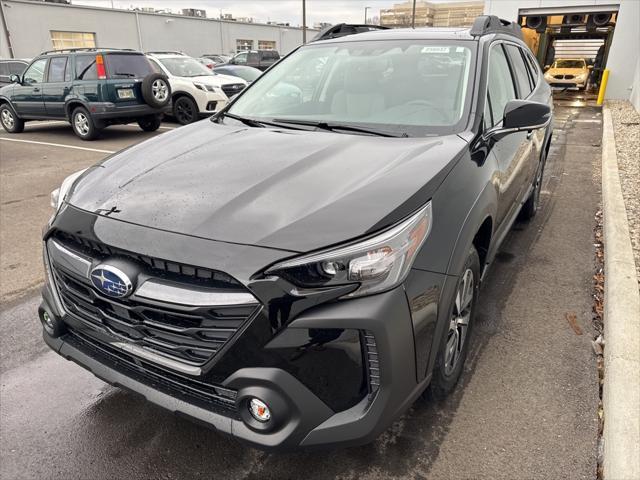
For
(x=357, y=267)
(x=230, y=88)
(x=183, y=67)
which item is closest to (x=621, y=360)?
(x=357, y=267)

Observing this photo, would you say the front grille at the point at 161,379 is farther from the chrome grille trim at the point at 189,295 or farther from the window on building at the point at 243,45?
the window on building at the point at 243,45

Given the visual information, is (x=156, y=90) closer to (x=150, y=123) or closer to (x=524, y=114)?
(x=150, y=123)

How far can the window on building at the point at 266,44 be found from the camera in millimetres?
48763

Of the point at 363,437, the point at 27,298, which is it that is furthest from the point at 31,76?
the point at 363,437

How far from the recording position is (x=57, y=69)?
10273mm

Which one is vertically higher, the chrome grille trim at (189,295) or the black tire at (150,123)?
the chrome grille trim at (189,295)

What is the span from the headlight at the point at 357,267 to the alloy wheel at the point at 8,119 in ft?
41.7

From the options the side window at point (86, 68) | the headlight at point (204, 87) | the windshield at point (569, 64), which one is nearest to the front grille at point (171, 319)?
the side window at point (86, 68)

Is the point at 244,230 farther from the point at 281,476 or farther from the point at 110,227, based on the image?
the point at 281,476

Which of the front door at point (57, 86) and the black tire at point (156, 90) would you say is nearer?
the black tire at point (156, 90)

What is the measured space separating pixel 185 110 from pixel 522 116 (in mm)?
9786

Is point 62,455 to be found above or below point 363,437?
below

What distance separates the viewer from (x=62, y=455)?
2217 mm

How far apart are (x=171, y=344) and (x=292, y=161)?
38.3 inches
